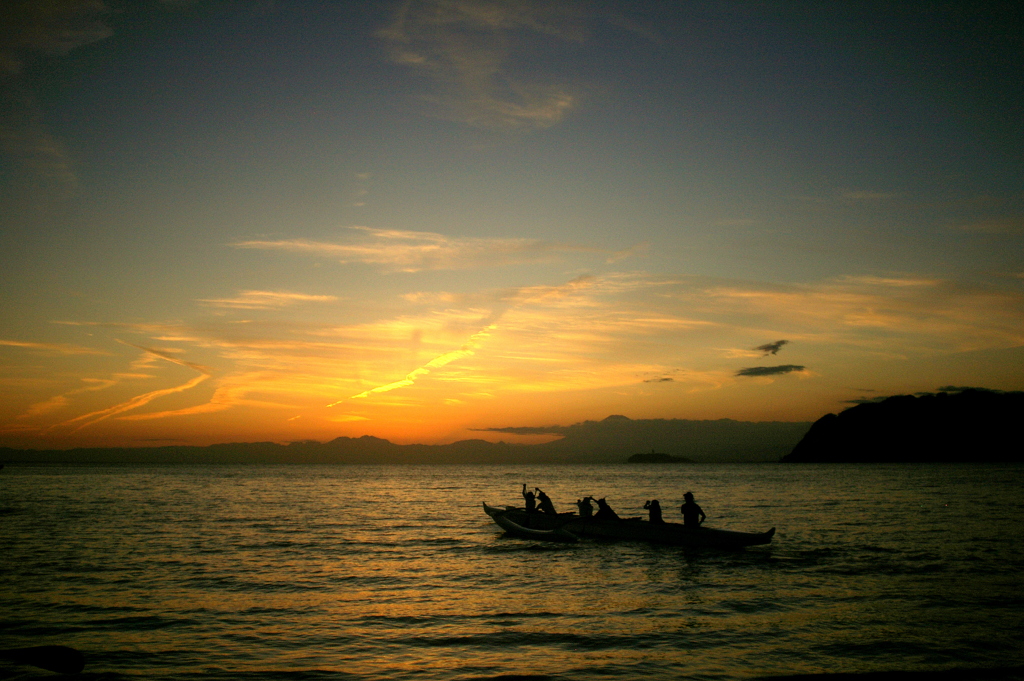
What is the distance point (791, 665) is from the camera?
1329cm

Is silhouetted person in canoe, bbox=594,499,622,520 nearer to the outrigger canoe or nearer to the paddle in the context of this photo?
the outrigger canoe

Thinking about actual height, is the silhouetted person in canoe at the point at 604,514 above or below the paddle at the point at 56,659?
below

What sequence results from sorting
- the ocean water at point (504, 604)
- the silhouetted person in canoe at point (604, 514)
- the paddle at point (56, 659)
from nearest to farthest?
the paddle at point (56, 659) → the ocean water at point (504, 604) → the silhouetted person in canoe at point (604, 514)

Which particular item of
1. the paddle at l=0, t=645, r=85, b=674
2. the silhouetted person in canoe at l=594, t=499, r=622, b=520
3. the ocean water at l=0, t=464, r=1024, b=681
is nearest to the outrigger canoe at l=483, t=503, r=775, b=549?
the silhouetted person in canoe at l=594, t=499, r=622, b=520

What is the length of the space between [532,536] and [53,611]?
22602 millimetres

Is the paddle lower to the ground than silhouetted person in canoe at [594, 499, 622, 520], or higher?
higher

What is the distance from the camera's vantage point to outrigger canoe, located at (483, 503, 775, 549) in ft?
95.9

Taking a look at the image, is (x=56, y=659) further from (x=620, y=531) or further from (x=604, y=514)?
(x=604, y=514)

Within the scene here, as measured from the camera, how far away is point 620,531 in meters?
33.3

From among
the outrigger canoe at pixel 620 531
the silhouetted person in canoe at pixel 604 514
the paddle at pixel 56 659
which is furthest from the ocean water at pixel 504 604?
the silhouetted person in canoe at pixel 604 514

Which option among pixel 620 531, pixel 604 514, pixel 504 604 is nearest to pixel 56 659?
pixel 504 604

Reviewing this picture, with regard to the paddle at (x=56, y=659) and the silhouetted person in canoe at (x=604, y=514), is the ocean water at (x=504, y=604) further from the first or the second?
the silhouetted person in canoe at (x=604, y=514)

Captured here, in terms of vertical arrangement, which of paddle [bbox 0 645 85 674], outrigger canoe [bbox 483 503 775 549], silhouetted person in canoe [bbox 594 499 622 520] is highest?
paddle [bbox 0 645 85 674]

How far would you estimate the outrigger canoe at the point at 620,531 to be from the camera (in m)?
29.2
